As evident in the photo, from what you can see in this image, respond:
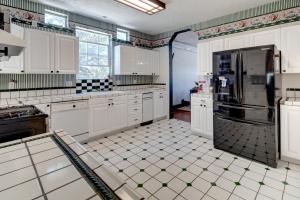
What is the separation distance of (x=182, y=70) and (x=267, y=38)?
4.39 m

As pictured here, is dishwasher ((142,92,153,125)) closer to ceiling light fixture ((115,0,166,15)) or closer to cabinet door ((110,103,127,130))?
cabinet door ((110,103,127,130))

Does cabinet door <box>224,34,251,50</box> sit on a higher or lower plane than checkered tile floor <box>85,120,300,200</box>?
higher

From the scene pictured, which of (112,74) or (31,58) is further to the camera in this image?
(112,74)

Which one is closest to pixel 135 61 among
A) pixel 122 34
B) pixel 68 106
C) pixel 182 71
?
pixel 122 34

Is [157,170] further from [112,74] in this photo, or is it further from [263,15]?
[263,15]

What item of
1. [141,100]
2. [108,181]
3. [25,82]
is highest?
[25,82]

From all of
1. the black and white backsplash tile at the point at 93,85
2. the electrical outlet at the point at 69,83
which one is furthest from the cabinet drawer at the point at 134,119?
the electrical outlet at the point at 69,83

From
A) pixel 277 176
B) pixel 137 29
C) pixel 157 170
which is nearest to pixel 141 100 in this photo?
pixel 137 29

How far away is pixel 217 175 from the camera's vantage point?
2.32 meters

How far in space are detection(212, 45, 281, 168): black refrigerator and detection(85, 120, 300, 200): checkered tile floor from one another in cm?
23

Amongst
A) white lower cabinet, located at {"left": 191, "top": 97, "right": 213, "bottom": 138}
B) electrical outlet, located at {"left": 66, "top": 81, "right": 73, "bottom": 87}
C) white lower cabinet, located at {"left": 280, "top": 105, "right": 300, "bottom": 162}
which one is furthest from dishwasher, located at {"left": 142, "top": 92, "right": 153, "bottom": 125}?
white lower cabinet, located at {"left": 280, "top": 105, "right": 300, "bottom": 162}

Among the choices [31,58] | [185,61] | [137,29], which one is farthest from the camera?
[185,61]

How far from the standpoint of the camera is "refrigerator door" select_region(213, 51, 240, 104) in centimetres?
281

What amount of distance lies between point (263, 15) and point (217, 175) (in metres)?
3.16
